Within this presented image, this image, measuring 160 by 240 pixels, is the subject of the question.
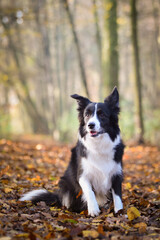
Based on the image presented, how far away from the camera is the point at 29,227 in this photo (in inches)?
133

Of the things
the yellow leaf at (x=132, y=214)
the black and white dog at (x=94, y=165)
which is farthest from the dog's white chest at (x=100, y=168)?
the yellow leaf at (x=132, y=214)

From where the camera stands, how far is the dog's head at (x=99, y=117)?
447 centimetres

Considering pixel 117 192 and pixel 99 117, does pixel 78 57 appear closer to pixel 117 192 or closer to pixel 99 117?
pixel 99 117

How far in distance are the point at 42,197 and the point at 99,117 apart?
171 cm

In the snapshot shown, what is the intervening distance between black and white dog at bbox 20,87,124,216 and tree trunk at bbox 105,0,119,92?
6.96m

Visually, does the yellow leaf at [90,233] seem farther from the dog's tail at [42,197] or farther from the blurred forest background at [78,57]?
the blurred forest background at [78,57]

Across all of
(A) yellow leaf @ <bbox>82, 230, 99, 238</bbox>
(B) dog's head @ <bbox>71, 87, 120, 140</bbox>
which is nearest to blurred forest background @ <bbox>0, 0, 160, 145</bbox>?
(B) dog's head @ <bbox>71, 87, 120, 140</bbox>

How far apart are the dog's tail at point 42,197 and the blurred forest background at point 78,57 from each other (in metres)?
1.96

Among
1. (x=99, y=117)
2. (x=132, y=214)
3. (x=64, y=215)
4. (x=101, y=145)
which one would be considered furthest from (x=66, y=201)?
(x=99, y=117)

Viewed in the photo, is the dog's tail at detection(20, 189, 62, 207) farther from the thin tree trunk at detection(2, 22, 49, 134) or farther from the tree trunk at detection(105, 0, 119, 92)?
the thin tree trunk at detection(2, 22, 49, 134)

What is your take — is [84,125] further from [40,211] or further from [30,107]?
[30,107]

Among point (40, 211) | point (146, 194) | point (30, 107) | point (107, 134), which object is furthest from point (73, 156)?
point (30, 107)

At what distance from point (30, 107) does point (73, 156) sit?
1578 centimetres

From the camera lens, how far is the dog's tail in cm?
472
